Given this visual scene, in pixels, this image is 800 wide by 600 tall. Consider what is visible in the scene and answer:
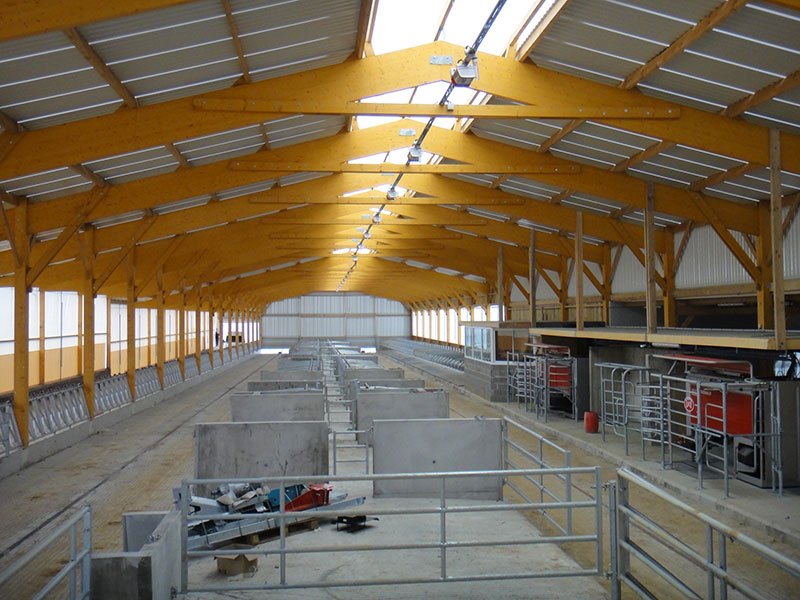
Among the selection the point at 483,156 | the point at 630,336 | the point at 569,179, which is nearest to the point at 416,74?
the point at 483,156

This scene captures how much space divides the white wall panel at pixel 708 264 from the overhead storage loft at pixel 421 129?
0.07 meters

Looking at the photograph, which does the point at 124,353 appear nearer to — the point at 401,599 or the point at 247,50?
the point at 247,50

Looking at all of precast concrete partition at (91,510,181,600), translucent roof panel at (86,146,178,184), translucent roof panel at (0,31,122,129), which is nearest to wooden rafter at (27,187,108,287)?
translucent roof panel at (86,146,178,184)

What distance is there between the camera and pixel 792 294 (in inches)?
702

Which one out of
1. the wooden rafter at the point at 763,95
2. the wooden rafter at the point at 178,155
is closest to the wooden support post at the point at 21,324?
the wooden rafter at the point at 178,155

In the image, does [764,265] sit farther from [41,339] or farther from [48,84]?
[41,339]

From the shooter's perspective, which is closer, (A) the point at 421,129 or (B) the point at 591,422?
(A) the point at 421,129

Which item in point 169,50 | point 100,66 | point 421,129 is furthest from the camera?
point 421,129

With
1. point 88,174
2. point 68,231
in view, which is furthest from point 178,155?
point 68,231

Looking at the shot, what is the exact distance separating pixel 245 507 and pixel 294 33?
7.27 metres

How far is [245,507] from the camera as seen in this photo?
32.0 ft

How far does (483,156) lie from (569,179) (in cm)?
228

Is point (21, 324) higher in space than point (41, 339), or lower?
higher

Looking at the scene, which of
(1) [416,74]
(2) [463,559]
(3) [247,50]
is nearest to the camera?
(2) [463,559]
